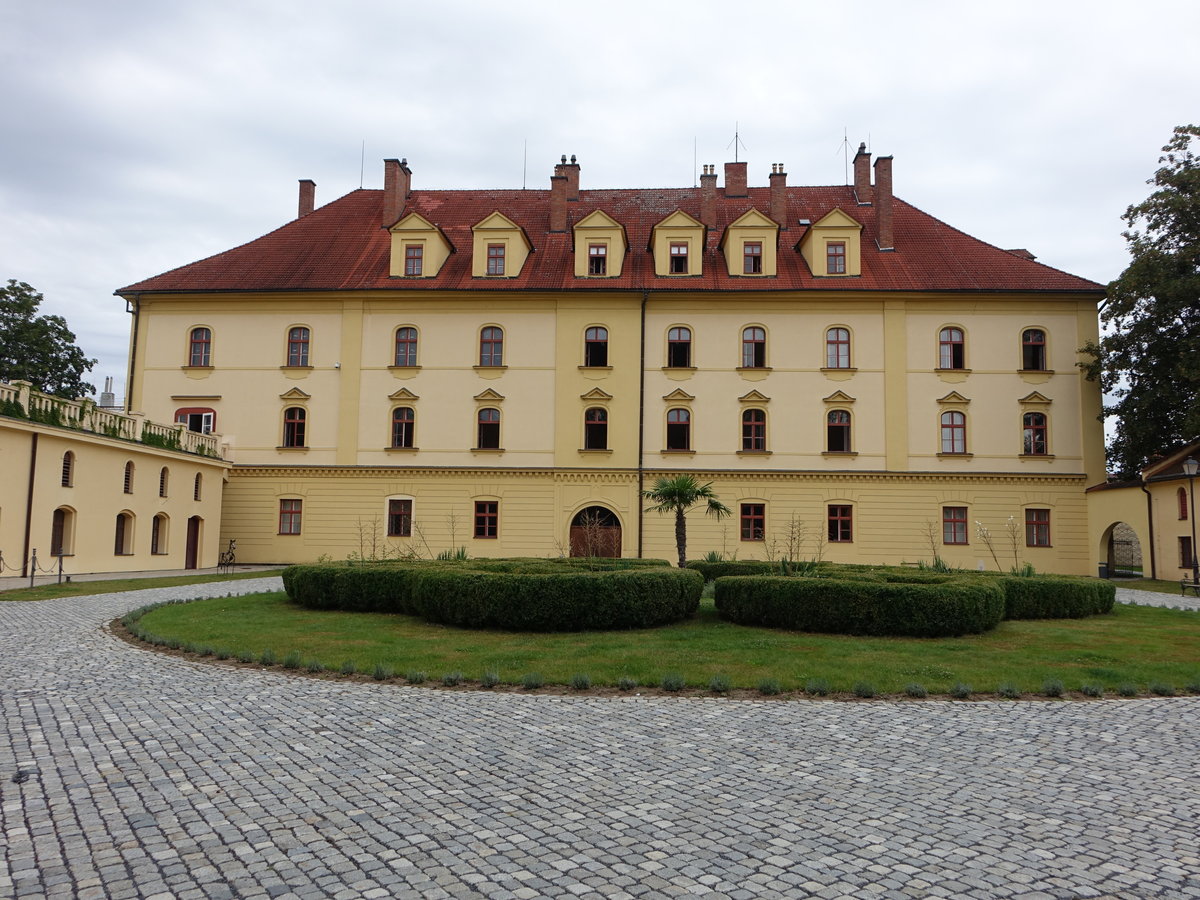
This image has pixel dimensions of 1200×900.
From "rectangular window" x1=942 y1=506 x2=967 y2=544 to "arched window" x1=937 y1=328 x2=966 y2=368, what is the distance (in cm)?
546

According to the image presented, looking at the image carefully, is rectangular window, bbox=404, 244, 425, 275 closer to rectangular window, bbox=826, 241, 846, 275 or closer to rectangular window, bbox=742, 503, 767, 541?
rectangular window, bbox=742, 503, 767, 541

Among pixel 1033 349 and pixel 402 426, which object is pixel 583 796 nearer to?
pixel 402 426

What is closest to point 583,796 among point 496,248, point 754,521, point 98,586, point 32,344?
point 98,586

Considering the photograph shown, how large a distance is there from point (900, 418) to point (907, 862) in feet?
96.9

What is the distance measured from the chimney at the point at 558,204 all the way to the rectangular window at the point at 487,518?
39.5 feet

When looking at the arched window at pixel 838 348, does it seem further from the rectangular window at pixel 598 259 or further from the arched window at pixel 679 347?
the rectangular window at pixel 598 259

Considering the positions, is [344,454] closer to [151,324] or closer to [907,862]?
[151,324]

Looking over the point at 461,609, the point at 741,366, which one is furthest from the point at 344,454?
the point at 461,609

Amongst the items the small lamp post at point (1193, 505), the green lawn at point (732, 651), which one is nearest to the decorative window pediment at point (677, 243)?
the small lamp post at point (1193, 505)

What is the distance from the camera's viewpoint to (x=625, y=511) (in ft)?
107

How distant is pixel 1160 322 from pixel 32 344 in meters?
49.9

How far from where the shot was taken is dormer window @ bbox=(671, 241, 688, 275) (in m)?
34.1

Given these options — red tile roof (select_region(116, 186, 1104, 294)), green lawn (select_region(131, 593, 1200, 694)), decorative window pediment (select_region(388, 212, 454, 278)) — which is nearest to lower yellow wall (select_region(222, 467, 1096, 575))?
red tile roof (select_region(116, 186, 1104, 294))

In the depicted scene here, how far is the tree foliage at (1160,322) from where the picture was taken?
28.7 meters
